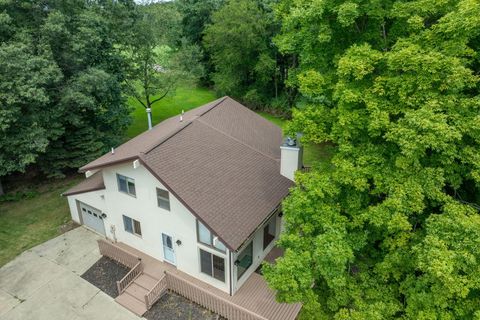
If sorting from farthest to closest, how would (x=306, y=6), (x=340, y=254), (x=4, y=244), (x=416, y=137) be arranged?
(x=4, y=244) → (x=306, y=6) → (x=340, y=254) → (x=416, y=137)

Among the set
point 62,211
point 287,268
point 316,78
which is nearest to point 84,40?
point 62,211

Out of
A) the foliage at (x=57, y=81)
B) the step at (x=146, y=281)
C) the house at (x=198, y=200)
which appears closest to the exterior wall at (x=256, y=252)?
the house at (x=198, y=200)

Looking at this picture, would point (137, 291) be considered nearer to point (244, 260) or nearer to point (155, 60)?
point (244, 260)

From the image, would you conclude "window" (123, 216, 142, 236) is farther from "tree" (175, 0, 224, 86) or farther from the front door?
"tree" (175, 0, 224, 86)

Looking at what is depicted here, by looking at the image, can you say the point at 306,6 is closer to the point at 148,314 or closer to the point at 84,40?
the point at 148,314

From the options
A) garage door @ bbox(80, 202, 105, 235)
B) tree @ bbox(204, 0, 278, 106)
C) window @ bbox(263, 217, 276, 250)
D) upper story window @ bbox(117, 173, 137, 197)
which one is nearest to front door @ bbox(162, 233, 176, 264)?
upper story window @ bbox(117, 173, 137, 197)

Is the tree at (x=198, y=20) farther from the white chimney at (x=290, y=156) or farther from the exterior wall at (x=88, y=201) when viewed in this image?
the white chimney at (x=290, y=156)
